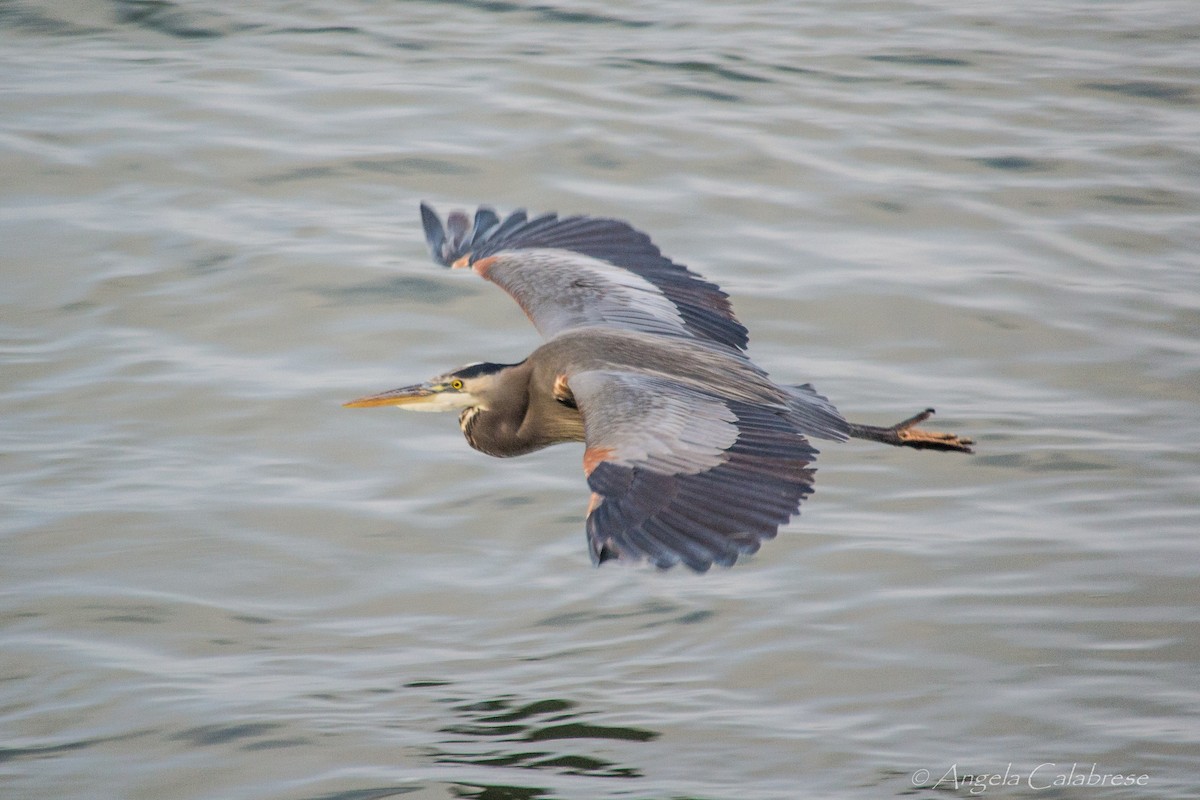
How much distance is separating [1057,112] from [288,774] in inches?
396

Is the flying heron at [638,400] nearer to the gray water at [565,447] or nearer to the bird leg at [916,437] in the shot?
the bird leg at [916,437]

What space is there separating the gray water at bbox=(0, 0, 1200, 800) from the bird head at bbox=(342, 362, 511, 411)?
614 mm

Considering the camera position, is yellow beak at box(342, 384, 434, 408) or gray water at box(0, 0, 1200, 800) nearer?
gray water at box(0, 0, 1200, 800)

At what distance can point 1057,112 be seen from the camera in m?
13.6

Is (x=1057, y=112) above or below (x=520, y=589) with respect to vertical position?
above

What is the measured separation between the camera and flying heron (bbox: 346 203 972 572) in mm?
5445

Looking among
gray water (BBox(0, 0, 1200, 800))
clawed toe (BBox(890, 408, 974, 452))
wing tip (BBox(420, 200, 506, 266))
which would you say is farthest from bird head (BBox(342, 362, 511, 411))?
clawed toe (BBox(890, 408, 974, 452))

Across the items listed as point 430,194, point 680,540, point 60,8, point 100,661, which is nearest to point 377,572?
point 100,661

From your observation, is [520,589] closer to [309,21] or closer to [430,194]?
[430,194]

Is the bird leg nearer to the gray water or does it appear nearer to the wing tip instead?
the gray water

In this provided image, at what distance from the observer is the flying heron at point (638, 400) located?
5.45 metres

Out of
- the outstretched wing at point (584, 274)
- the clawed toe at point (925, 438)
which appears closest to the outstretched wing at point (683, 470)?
the clawed toe at point (925, 438)

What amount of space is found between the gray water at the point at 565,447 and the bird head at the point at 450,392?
24.2 inches

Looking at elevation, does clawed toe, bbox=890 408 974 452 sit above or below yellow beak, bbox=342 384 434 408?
above
